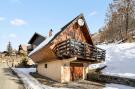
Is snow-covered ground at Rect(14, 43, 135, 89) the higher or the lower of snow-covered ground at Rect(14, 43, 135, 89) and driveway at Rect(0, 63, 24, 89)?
the higher

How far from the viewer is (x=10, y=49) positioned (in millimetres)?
91188

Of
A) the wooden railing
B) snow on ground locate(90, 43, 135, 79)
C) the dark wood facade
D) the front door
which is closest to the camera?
the wooden railing

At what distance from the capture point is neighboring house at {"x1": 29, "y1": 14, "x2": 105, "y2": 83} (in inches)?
880

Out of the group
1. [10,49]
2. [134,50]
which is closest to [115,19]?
[134,50]

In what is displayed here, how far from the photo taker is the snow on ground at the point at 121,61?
85.3ft

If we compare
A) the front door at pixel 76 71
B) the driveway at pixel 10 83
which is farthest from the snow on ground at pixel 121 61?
the driveway at pixel 10 83

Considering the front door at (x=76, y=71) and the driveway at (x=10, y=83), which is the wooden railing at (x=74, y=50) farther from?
the driveway at (x=10, y=83)

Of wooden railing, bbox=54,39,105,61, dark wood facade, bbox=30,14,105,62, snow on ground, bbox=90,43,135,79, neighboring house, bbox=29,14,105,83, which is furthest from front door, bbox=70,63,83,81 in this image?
snow on ground, bbox=90,43,135,79

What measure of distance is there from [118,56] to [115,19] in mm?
16817

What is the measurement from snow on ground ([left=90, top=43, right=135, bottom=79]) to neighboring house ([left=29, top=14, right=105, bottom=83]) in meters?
2.25

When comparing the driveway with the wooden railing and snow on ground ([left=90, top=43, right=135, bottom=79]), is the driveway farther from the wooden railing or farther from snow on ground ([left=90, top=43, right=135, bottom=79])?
snow on ground ([left=90, top=43, right=135, bottom=79])

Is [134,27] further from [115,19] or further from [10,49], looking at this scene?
[10,49]

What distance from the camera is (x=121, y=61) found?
30.2 metres

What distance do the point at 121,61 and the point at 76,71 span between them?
701 centimetres
